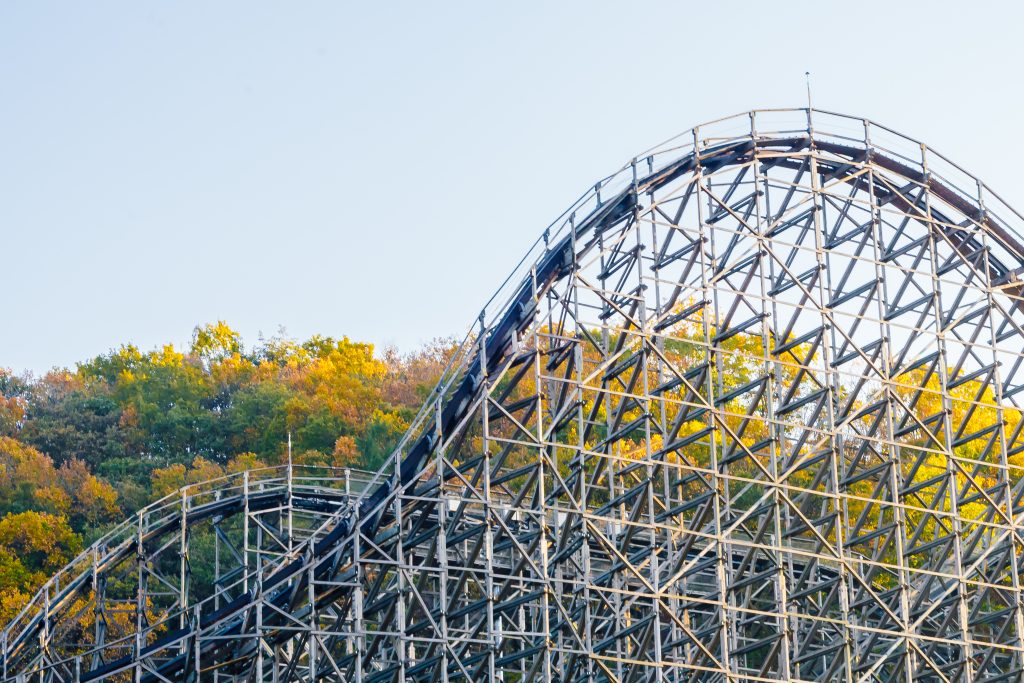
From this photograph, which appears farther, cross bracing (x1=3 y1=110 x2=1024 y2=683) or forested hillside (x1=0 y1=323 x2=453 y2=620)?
forested hillside (x1=0 y1=323 x2=453 y2=620)

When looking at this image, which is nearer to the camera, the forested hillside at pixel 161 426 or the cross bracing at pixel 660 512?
the cross bracing at pixel 660 512

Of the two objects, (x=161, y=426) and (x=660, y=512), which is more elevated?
(x=161, y=426)

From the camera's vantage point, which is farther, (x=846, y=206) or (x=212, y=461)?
(x=212, y=461)

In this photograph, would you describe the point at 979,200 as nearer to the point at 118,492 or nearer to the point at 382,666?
the point at 382,666

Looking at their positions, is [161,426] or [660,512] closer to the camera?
[660,512]

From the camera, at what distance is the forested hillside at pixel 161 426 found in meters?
39.9

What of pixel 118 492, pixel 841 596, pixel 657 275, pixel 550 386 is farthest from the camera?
pixel 118 492

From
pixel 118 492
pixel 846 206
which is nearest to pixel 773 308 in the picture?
pixel 846 206

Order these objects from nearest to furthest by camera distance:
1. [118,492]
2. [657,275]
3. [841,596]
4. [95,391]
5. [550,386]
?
[841,596] < [657,275] < [550,386] < [118,492] < [95,391]

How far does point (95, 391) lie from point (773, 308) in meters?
28.3

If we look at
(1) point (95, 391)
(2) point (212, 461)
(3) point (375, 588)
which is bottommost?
(3) point (375, 588)

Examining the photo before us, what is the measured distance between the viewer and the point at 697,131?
81.3ft

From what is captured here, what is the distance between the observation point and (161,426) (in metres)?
→ 47.1

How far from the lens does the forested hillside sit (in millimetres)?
39875
